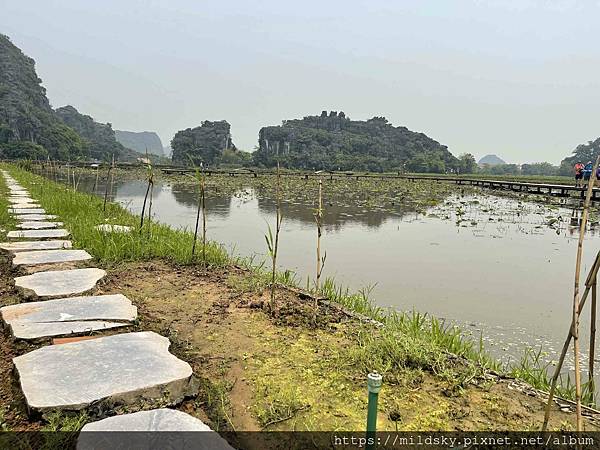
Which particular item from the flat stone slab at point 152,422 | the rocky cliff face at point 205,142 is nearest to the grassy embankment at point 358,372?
the flat stone slab at point 152,422

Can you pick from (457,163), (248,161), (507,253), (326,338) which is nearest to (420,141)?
(457,163)

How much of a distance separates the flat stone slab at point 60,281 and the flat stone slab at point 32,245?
2.79 ft

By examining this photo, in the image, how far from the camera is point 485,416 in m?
1.59

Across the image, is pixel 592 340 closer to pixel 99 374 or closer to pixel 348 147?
pixel 99 374

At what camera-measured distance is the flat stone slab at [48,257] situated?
3.02 m

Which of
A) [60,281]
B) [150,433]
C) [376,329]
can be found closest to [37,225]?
[60,281]

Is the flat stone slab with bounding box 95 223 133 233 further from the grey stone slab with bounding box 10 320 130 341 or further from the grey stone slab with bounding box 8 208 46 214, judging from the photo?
the grey stone slab with bounding box 10 320 130 341

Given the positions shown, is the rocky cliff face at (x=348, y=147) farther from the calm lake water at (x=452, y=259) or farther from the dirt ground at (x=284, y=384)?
the dirt ground at (x=284, y=384)

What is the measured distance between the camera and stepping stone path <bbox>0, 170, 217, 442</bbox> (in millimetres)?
1354

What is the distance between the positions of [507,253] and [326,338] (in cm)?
486

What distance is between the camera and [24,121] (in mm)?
46000

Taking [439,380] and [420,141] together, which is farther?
[420,141]

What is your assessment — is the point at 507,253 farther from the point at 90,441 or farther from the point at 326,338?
the point at 90,441

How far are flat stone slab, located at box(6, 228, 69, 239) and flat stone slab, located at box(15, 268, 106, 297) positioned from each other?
4.76 feet
